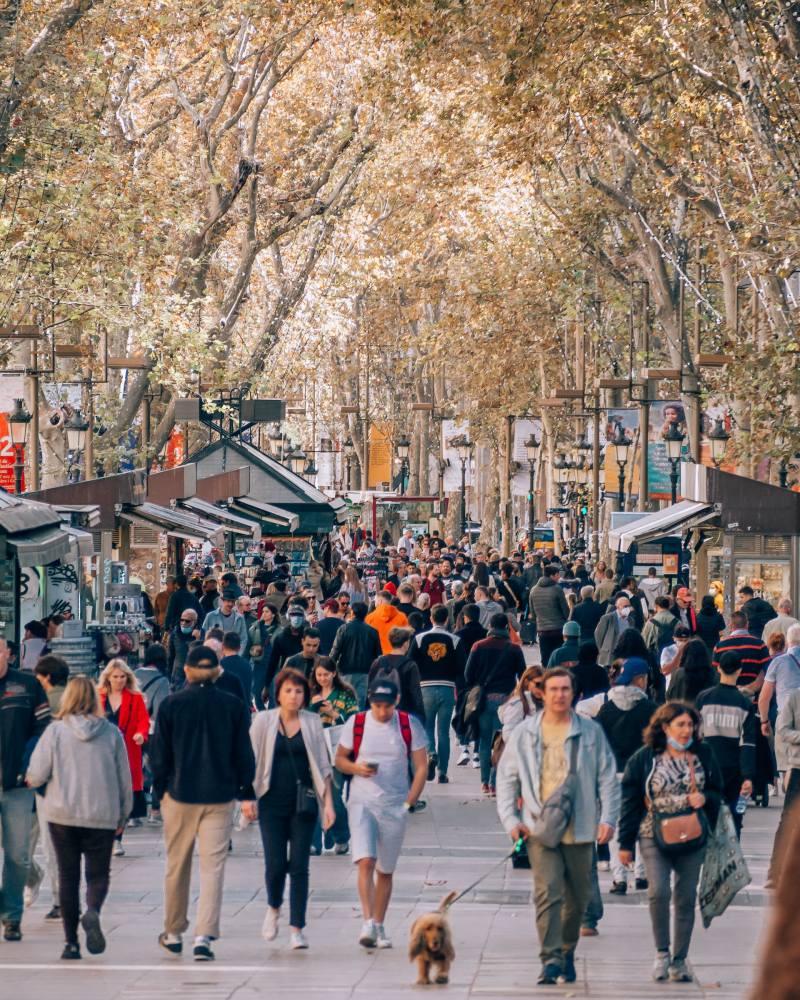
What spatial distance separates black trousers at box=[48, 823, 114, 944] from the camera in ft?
28.4

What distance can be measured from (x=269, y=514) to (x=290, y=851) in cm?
2934

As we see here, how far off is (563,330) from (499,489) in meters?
17.4

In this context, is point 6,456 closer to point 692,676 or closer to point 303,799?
point 692,676

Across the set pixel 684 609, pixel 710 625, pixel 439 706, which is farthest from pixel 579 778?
pixel 684 609

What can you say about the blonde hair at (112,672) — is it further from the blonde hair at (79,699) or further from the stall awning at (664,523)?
the stall awning at (664,523)

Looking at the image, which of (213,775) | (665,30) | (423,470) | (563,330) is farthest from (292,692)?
(423,470)

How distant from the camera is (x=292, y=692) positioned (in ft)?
29.5

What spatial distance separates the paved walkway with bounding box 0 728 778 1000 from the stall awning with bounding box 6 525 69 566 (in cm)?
520

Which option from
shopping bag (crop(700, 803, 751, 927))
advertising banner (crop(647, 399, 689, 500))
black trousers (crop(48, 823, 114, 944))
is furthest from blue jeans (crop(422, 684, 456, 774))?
advertising banner (crop(647, 399, 689, 500))

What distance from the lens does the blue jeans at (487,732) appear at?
593 inches

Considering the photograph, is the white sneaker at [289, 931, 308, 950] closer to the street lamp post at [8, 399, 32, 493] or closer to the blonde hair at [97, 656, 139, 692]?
the blonde hair at [97, 656, 139, 692]

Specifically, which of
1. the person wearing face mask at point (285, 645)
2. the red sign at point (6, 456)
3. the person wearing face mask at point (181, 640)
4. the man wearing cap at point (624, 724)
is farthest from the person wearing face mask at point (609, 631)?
the red sign at point (6, 456)

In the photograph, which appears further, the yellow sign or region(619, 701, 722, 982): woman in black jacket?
the yellow sign

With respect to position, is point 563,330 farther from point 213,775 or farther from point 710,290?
point 213,775
